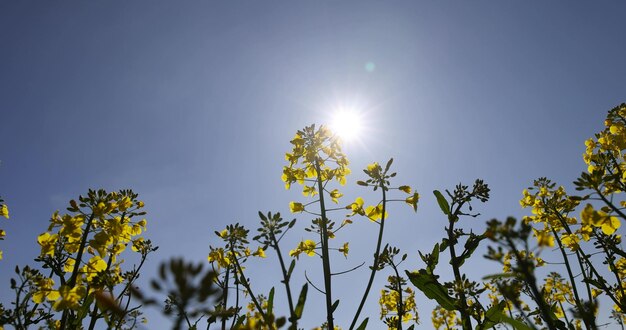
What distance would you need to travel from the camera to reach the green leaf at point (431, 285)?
3615 millimetres

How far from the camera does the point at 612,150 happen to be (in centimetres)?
549

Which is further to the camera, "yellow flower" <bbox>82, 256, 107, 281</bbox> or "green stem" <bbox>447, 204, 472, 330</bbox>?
"yellow flower" <bbox>82, 256, 107, 281</bbox>

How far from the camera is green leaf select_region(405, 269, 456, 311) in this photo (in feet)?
11.9

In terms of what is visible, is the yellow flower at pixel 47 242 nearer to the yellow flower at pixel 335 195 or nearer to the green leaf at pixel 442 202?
the yellow flower at pixel 335 195

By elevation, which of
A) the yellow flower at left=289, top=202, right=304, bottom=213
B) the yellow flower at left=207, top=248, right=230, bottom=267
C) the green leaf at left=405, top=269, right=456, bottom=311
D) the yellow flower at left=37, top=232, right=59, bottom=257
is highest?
the yellow flower at left=289, top=202, right=304, bottom=213

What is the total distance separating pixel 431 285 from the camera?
11.9 ft

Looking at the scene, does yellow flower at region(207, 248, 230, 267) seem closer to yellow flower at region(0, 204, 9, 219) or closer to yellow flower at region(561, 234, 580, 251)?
yellow flower at region(0, 204, 9, 219)

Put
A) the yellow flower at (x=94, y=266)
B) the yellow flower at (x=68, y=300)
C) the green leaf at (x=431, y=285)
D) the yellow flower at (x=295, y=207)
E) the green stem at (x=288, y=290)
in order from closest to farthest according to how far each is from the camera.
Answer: the green stem at (x=288, y=290), the yellow flower at (x=68, y=300), the green leaf at (x=431, y=285), the yellow flower at (x=94, y=266), the yellow flower at (x=295, y=207)

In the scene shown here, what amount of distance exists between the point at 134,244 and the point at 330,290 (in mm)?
4255

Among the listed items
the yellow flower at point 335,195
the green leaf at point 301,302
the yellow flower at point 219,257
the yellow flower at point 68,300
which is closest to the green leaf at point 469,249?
the yellow flower at point 335,195

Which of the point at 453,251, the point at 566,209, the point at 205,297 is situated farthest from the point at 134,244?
the point at 566,209

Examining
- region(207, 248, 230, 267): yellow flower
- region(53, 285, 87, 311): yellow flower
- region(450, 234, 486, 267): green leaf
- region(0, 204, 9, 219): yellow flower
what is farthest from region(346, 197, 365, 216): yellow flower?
region(0, 204, 9, 219): yellow flower

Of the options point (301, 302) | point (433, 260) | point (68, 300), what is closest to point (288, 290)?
point (301, 302)

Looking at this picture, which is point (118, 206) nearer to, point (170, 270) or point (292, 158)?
point (292, 158)
